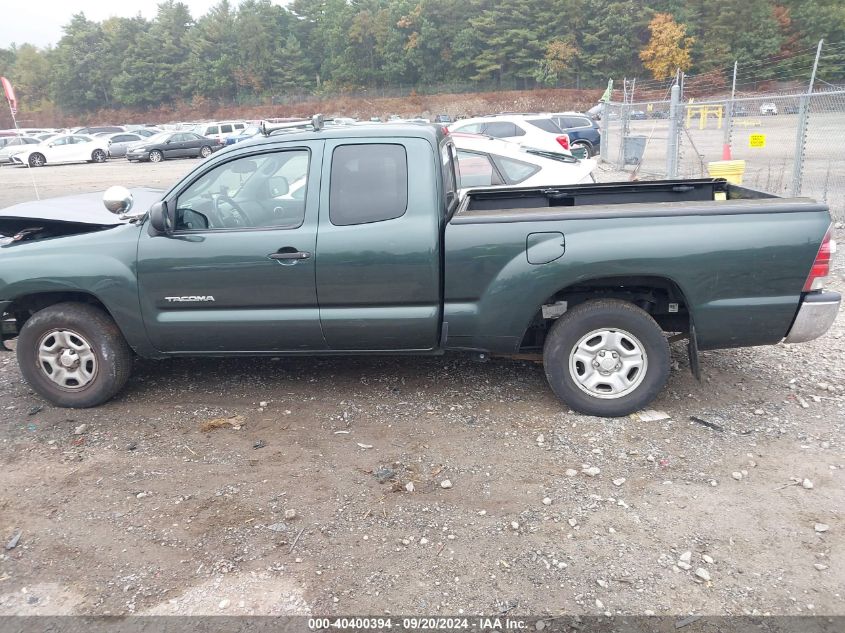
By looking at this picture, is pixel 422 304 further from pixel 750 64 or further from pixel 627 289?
pixel 750 64

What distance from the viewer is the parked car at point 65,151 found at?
29.5m

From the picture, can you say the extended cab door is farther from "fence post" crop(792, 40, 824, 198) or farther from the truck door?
"fence post" crop(792, 40, 824, 198)

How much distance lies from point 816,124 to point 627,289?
27.8 ft

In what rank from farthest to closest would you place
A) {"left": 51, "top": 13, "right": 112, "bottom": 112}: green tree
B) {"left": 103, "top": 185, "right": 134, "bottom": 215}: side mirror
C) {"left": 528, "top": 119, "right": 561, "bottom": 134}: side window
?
{"left": 51, "top": 13, "right": 112, "bottom": 112}: green tree → {"left": 528, "top": 119, "right": 561, "bottom": 134}: side window → {"left": 103, "top": 185, "right": 134, "bottom": 215}: side mirror

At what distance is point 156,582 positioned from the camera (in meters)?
3.02

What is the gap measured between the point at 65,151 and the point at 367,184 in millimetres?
30858

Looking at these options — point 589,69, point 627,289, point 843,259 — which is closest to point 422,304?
point 627,289

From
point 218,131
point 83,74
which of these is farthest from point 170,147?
point 83,74

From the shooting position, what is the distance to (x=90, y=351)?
463cm

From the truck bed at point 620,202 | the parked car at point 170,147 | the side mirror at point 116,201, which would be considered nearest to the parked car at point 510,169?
the truck bed at point 620,202

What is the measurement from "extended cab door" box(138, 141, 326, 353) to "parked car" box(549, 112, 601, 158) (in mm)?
18736

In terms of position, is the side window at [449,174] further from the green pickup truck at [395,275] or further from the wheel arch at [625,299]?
the wheel arch at [625,299]

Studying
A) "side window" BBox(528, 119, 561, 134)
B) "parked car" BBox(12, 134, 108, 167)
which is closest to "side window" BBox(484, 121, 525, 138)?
"side window" BBox(528, 119, 561, 134)

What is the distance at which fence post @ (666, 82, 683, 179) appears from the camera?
13.4 m
